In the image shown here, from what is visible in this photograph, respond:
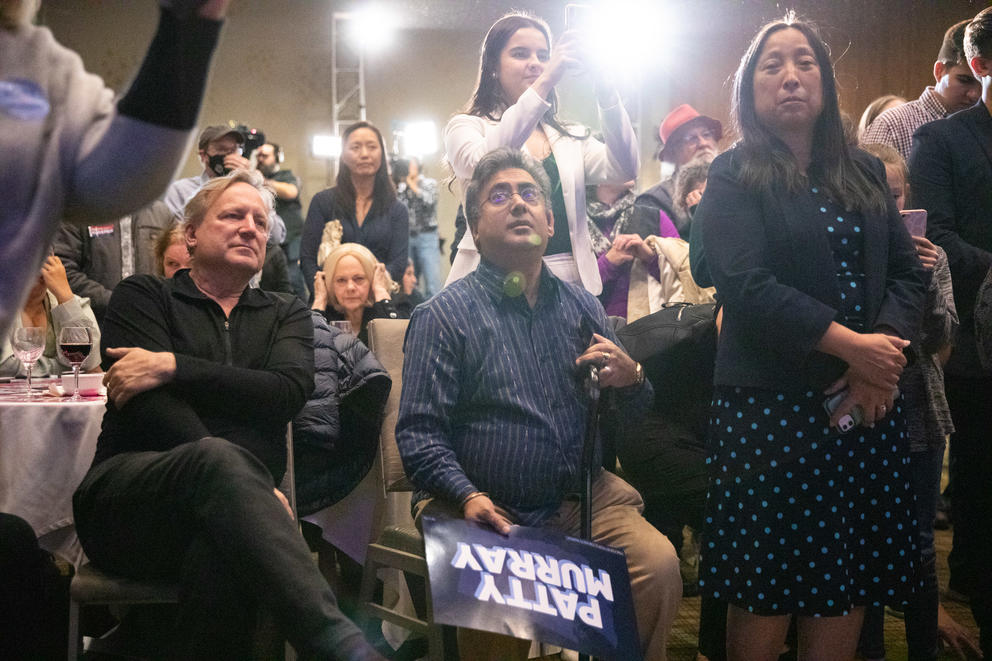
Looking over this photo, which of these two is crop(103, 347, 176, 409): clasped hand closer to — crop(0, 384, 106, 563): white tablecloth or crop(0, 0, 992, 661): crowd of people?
crop(0, 0, 992, 661): crowd of people

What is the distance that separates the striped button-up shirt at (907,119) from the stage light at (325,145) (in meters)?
5.66

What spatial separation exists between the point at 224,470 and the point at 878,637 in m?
1.43

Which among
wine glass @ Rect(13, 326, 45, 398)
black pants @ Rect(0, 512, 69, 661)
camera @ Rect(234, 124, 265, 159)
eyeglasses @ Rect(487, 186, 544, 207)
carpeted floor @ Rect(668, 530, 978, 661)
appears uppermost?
camera @ Rect(234, 124, 265, 159)

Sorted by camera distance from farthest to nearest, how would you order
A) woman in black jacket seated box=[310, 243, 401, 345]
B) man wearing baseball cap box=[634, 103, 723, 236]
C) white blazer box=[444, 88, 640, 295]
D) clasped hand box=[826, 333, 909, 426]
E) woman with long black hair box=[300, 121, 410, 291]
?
1. woman with long black hair box=[300, 121, 410, 291]
2. man wearing baseball cap box=[634, 103, 723, 236]
3. woman in black jacket seated box=[310, 243, 401, 345]
4. white blazer box=[444, 88, 640, 295]
5. clasped hand box=[826, 333, 909, 426]

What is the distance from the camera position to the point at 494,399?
1.69 meters

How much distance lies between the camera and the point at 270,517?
1399 mm

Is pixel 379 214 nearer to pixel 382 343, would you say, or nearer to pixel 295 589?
pixel 382 343

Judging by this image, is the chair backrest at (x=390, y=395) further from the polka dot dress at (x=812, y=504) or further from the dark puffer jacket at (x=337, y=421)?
the polka dot dress at (x=812, y=504)

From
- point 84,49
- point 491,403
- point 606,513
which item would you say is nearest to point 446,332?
point 491,403

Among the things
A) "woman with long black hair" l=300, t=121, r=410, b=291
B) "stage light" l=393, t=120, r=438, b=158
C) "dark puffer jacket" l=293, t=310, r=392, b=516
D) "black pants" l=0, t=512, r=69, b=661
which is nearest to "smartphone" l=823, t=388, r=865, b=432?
"dark puffer jacket" l=293, t=310, r=392, b=516

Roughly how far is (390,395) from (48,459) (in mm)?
757

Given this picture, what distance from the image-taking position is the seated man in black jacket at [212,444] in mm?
1377

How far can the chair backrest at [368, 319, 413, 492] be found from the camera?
2.08 meters

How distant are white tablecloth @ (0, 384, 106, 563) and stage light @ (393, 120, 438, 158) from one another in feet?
21.0
